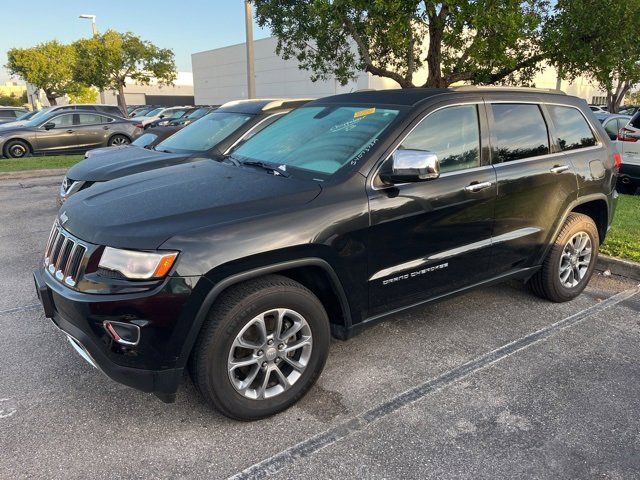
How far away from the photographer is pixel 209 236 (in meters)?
2.54

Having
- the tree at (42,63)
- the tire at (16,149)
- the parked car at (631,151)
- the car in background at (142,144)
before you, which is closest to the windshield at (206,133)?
the car in background at (142,144)

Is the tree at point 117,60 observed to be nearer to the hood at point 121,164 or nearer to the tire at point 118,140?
the tire at point 118,140

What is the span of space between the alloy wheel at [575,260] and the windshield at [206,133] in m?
4.18

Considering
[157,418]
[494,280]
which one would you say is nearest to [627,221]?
[494,280]

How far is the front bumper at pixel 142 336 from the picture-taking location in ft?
8.04

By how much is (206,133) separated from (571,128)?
4.47m

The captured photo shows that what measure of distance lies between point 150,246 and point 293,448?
49.8 inches

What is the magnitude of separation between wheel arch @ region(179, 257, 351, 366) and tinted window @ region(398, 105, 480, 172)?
1014 millimetres

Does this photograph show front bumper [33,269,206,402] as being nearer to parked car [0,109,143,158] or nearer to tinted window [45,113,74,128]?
parked car [0,109,143,158]

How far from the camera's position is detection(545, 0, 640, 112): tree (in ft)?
Result: 27.8

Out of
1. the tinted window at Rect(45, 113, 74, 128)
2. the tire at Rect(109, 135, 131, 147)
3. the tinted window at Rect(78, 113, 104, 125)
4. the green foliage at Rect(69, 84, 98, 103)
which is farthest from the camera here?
the green foliage at Rect(69, 84, 98, 103)

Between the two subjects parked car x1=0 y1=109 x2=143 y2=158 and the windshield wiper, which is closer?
the windshield wiper

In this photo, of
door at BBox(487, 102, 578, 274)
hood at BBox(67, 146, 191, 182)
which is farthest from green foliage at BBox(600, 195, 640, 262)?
hood at BBox(67, 146, 191, 182)

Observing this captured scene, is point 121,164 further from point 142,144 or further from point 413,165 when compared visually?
point 413,165
